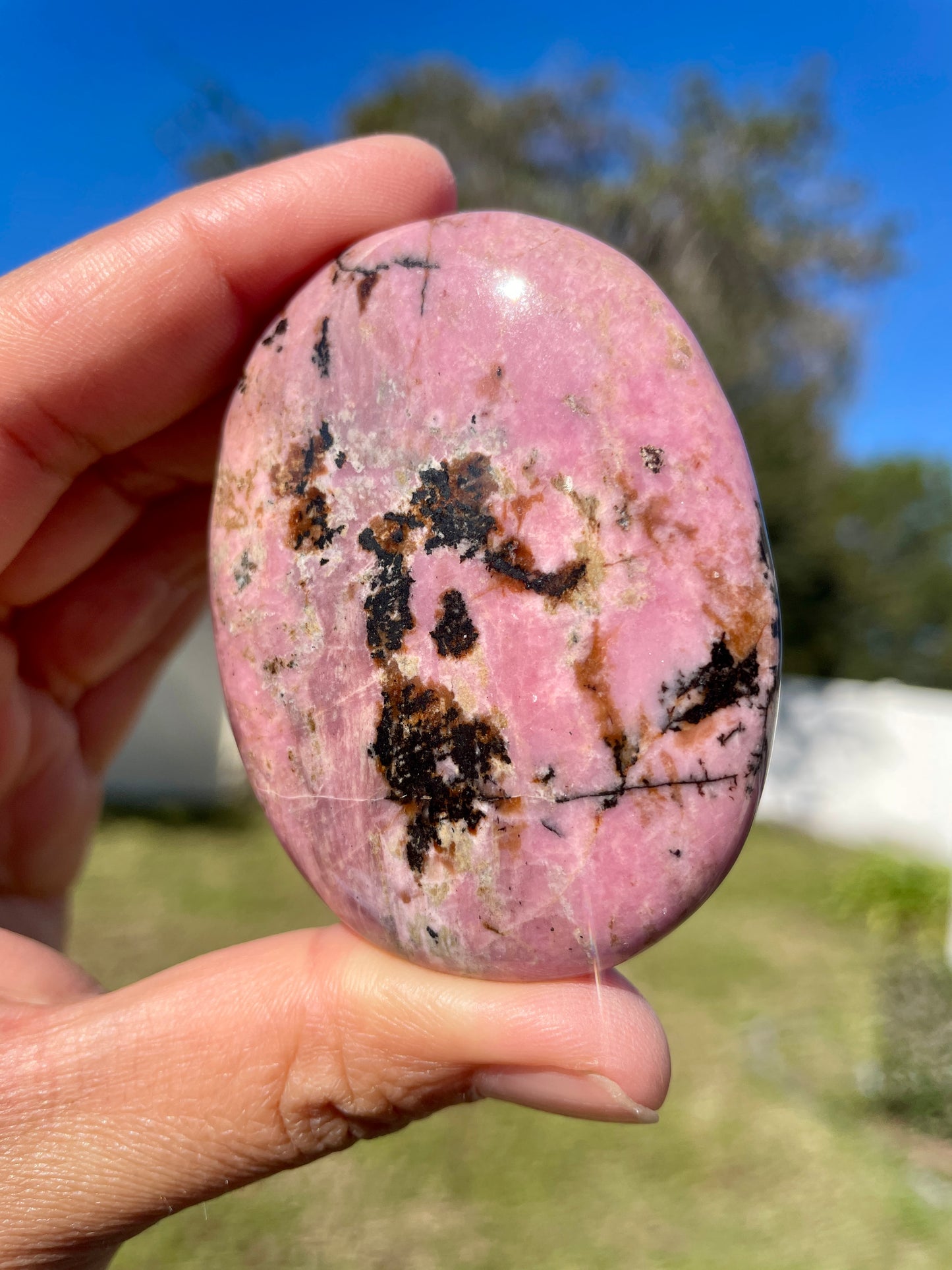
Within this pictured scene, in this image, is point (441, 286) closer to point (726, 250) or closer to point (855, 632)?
point (726, 250)

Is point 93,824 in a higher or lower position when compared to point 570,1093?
higher

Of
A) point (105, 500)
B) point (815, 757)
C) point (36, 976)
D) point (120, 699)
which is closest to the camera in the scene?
point (36, 976)

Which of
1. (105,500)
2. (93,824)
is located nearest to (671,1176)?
(93,824)

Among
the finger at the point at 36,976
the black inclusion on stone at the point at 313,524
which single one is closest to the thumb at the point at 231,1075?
the finger at the point at 36,976

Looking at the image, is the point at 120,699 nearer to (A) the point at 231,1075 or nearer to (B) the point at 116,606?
(B) the point at 116,606

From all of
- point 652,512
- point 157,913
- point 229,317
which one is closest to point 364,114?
point 157,913

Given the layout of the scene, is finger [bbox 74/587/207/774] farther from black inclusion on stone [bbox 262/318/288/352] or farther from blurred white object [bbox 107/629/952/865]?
blurred white object [bbox 107/629/952/865]
